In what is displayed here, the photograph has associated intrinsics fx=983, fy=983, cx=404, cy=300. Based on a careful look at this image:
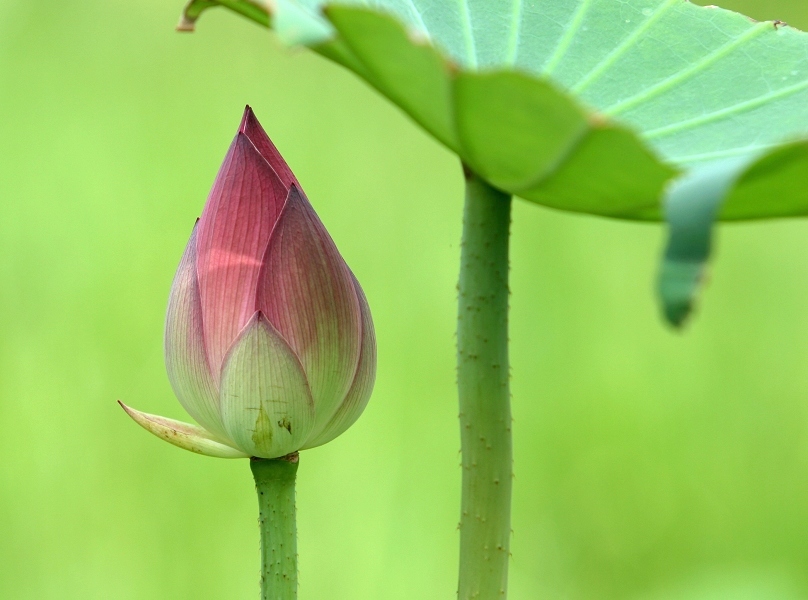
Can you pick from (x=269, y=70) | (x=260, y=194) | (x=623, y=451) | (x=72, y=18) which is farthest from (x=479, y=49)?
(x=72, y=18)

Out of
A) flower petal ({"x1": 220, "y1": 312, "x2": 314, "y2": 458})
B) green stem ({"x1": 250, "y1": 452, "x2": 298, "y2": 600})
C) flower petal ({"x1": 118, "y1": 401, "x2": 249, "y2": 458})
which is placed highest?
flower petal ({"x1": 220, "y1": 312, "x2": 314, "y2": 458})

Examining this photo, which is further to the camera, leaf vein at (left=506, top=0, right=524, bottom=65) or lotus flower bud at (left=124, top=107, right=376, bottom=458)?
leaf vein at (left=506, top=0, right=524, bottom=65)

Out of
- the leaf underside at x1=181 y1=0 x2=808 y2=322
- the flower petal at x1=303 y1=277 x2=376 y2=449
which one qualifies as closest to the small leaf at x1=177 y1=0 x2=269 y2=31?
the leaf underside at x1=181 y1=0 x2=808 y2=322

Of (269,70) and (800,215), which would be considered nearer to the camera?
(800,215)

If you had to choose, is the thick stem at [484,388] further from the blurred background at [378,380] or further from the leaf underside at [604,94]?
the blurred background at [378,380]

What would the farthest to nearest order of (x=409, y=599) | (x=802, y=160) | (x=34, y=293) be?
(x=34, y=293)
(x=409, y=599)
(x=802, y=160)

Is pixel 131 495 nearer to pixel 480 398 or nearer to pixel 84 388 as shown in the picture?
pixel 84 388

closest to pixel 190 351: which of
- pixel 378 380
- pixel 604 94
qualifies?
pixel 604 94

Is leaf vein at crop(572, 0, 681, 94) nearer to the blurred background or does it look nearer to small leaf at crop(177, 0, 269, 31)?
small leaf at crop(177, 0, 269, 31)
